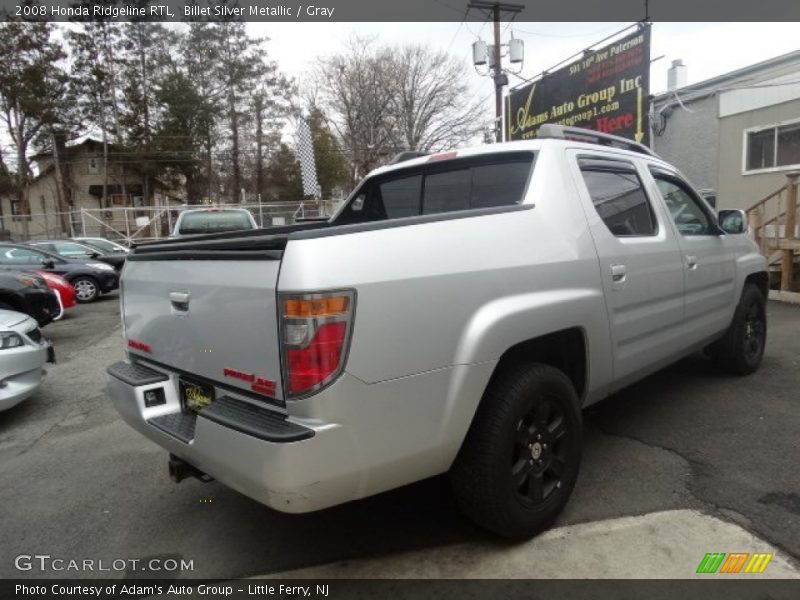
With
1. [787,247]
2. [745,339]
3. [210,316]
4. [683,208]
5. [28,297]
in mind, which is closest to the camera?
[210,316]

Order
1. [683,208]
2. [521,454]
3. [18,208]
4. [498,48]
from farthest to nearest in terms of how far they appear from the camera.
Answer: [18,208] → [498,48] → [683,208] → [521,454]

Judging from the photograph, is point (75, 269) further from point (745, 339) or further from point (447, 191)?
point (745, 339)

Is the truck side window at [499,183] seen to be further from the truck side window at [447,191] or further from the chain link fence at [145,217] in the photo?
the chain link fence at [145,217]

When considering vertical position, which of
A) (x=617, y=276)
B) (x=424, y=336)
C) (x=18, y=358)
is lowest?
(x=18, y=358)

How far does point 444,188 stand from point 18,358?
12.6 feet

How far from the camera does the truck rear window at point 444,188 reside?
3.26m

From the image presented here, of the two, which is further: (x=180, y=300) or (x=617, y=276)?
(x=617, y=276)

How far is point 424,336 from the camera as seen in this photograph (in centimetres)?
219

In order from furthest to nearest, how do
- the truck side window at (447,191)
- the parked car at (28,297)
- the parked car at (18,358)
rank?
the parked car at (28,297) → the parked car at (18,358) → the truck side window at (447,191)

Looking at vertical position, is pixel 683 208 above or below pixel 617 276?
above

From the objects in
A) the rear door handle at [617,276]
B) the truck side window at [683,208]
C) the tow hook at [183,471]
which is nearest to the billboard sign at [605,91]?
the truck side window at [683,208]

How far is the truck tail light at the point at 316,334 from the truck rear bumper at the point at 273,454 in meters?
0.17

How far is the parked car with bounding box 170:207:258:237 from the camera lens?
10.4m

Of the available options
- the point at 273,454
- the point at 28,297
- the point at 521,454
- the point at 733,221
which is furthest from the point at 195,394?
the point at 28,297
